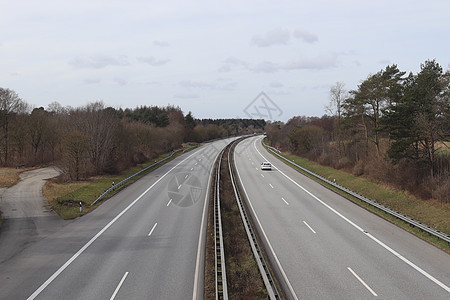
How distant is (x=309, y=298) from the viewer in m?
11.1

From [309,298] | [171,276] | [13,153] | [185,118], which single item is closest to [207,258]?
[171,276]

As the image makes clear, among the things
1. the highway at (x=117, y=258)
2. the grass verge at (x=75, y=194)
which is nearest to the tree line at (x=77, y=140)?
the grass verge at (x=75, y=194)

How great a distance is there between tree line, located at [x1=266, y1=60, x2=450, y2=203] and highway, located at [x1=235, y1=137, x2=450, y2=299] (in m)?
5.89

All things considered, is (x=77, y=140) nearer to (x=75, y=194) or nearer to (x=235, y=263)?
(x=75, y=194)

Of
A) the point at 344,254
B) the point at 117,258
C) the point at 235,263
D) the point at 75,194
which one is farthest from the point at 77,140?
the point at 344,254

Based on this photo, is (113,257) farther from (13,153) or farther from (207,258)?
(13,153)

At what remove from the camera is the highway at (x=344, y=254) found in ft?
38.5

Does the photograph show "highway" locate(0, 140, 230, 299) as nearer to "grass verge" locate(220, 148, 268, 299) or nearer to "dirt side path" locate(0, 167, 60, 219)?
"grass verge" locate(220, 148, 268, 299)

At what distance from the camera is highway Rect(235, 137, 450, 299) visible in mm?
11734

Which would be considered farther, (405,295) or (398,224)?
(398,224)

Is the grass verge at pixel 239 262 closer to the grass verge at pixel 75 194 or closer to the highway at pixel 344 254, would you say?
the highway at pixel 344 254

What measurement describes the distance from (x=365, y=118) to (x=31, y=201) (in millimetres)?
34776

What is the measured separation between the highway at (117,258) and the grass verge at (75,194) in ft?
5.08

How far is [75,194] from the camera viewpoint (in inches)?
1144
